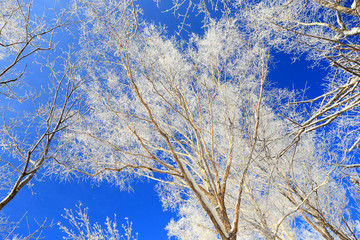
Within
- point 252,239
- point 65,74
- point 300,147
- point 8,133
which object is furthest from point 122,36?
point 252,239

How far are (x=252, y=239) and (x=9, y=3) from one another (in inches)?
341

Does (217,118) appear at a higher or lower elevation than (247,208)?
higher

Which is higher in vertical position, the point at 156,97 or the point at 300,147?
the point at 156,97

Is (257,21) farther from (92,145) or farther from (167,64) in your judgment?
(92,145)

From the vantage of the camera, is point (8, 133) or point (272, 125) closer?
point (8, 133)

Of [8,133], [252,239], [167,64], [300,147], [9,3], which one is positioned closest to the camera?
[9,3]

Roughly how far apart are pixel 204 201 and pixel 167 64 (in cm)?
352

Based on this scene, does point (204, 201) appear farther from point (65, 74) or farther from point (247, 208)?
point (247, 208)

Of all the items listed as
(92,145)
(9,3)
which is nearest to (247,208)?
(92,145)

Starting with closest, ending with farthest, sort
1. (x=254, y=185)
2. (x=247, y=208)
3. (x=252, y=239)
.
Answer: (x=247, y=208), (x=254, y=185), (x=252, y=239)

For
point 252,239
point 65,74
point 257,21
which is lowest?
point 252,239

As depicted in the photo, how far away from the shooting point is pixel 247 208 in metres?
5.39

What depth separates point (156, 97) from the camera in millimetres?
5613

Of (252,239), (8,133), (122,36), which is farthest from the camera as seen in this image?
(252,239)
